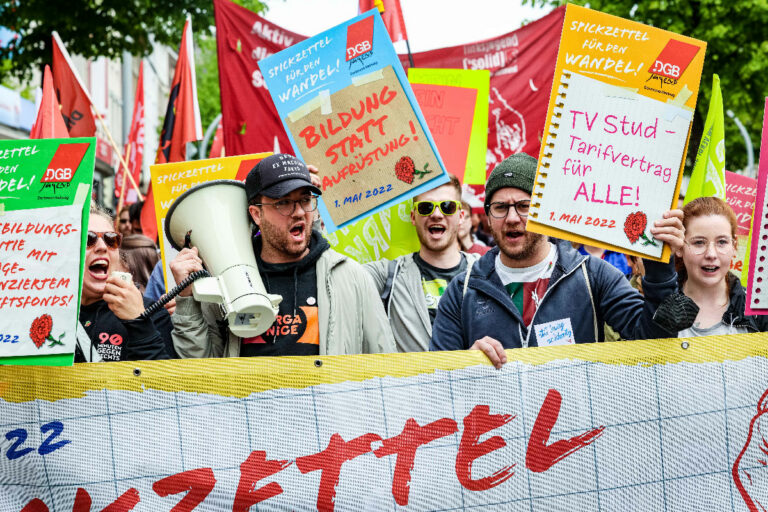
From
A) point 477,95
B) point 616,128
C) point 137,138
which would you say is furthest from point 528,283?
point 137,138

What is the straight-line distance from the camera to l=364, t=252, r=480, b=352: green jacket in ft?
11.5

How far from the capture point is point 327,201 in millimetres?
3518

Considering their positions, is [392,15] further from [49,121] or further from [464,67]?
[49,121]

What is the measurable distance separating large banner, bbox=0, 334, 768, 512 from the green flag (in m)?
0.82

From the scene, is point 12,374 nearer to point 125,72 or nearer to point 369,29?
point 369,29

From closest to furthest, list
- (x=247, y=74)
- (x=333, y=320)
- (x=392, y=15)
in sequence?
1. (x=333, y=320)
2. (x=392, y=15)
3. (x=247, y=74)

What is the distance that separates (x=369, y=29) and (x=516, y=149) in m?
3.10

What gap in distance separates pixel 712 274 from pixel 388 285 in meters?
1.33

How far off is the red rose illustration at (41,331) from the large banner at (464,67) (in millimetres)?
3353

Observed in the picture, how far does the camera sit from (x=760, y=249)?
2555 mm

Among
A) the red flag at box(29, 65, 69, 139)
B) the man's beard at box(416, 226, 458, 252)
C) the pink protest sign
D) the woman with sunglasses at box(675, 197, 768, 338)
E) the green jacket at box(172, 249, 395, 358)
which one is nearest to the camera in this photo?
the green jacket at box(172, 249, 395, 358)

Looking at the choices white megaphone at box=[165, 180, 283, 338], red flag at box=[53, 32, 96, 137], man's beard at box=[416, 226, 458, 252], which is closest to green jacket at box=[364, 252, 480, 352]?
man's beard at box=[416, 226, 458, 252]

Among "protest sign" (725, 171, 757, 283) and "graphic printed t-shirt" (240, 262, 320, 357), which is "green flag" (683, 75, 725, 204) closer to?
"protest sign" (725, 171, 757, 283)

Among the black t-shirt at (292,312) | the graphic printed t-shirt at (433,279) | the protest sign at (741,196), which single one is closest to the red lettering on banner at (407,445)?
the black t-shirt at (292,312)
